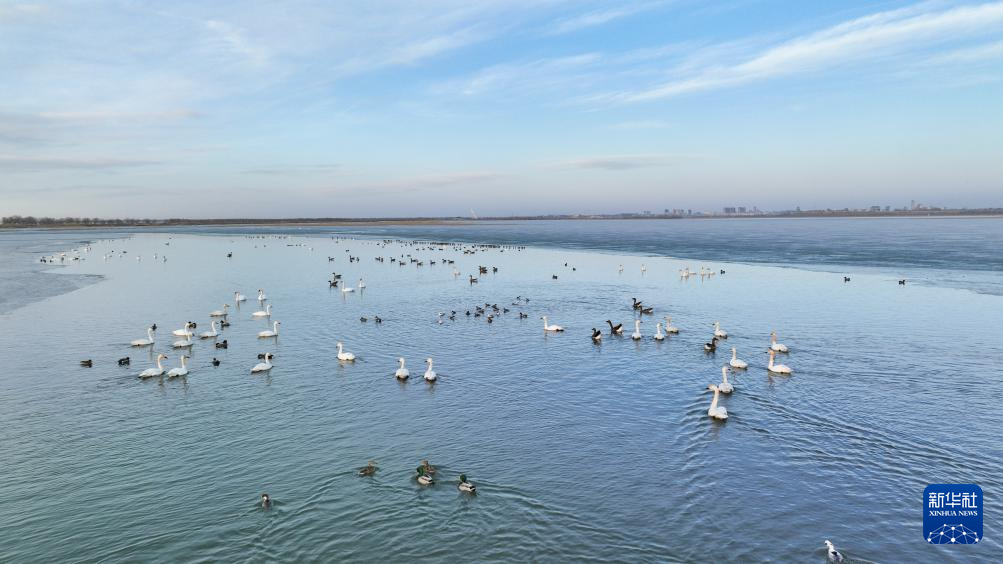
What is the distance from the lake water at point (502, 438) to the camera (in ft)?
45.6

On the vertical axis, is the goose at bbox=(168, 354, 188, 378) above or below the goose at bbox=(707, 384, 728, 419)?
above

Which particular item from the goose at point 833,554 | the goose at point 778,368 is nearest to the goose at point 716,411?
the goose at point 778,368

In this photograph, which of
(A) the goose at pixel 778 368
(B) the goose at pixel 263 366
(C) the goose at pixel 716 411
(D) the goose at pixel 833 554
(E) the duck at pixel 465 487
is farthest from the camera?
(B) the goose at pixel 263 366

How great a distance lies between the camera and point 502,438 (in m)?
19.4

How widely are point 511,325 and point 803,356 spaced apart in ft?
55.9

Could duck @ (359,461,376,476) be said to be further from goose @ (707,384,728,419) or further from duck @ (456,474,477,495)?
goose @ (707,384,728,419)

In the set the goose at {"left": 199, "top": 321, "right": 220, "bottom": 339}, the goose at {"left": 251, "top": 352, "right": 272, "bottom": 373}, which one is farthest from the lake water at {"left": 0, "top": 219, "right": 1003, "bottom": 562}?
the goose at {"left": 199, "top": 321, "right": 220, "bottom": 339}

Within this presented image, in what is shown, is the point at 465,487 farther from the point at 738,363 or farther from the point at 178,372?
the point at 178,372

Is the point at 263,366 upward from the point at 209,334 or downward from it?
downward

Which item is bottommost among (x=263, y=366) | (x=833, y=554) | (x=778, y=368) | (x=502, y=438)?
(x=833, y=554)

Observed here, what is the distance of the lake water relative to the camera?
13.9 metres

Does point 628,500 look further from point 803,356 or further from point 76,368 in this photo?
point 76,368

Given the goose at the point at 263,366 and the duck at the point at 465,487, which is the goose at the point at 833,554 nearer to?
the duck at the point at 465,487

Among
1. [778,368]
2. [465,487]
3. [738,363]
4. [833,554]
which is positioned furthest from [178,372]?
[778,368]
